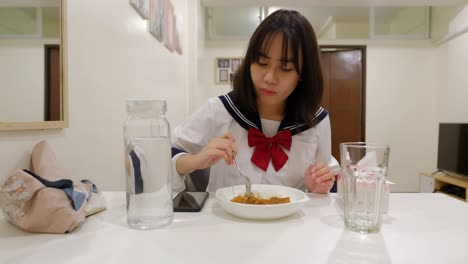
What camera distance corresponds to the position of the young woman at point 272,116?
108 centimetres

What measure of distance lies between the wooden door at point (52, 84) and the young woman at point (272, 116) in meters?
0.38

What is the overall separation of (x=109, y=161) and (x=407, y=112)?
14.3 ft

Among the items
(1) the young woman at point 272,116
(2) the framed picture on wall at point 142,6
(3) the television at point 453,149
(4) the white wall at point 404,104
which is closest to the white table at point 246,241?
(1) the young woman at point 272,116

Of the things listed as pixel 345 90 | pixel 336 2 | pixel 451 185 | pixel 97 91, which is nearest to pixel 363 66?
pixel 345 90

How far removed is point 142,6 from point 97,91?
0.76 m

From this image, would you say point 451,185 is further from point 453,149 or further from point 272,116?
point 272,116

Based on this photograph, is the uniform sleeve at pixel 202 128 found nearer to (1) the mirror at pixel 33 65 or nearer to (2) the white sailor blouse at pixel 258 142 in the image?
(2) the white sailor blouse at pixel 258 142

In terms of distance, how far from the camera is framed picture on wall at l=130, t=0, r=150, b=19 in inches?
62.4

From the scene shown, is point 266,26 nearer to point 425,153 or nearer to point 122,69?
point 122,69

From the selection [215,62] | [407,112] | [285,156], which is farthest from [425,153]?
[285,156]

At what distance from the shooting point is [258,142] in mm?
1182

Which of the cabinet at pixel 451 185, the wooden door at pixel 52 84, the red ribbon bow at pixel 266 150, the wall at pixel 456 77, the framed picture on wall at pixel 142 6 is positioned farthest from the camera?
the wall at pixel 456 77

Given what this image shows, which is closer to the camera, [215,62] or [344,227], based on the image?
[344,227]

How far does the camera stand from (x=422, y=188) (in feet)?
12.9
